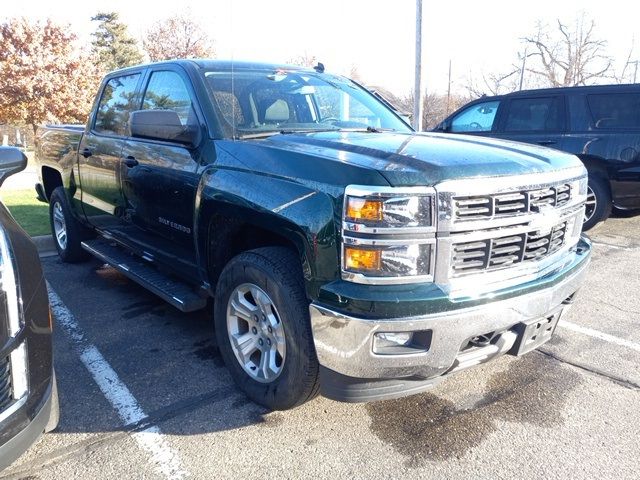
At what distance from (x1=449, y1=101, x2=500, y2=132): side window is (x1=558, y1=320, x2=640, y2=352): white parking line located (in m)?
4.62

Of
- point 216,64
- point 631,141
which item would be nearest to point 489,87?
point 631,141

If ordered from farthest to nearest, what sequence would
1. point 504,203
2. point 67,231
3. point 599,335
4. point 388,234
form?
point 67,231, point 599,335, point 504,203, point 388,234

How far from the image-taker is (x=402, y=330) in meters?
2.20

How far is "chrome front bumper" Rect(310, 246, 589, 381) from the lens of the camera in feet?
7.23

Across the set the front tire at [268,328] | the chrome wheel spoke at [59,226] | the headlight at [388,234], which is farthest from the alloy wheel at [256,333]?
the chrome wheel spoke at [59,226]

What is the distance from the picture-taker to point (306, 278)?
2410 millimetres

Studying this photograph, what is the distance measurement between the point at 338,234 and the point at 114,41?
147 ft

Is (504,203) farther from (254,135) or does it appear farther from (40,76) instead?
(40,76)

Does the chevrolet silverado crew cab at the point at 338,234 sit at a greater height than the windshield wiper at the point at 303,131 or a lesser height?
lesser

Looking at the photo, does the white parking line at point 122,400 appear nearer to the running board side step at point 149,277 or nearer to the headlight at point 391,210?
the running board side step at point 149,277

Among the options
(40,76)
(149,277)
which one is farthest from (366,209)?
(40,76)

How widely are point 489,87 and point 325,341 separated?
131ft

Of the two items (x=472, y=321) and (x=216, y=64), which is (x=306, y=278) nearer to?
(x=472, y=321)

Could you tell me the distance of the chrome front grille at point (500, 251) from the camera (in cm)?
232
